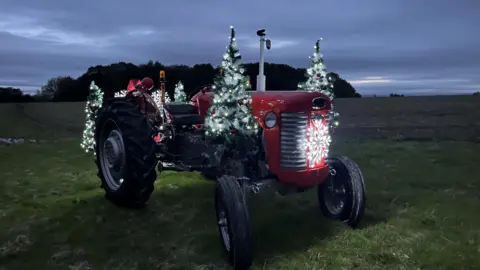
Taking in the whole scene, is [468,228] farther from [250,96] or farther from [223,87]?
[223,87]

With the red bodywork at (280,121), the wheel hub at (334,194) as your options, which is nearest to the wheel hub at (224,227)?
the red bodywork at (280,121)

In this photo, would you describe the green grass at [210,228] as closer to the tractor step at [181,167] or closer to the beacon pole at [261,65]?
the tractor step at [181,167]

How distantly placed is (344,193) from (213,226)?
2.06 m

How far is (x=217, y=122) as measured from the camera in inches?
245

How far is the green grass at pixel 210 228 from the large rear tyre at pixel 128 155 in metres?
0.32

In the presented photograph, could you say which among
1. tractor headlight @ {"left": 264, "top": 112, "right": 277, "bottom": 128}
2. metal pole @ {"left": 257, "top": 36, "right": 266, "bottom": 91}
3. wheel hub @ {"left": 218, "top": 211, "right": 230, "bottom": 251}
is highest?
metal pole @ {"left": 257, "top": 36, "right": 266, "bottom": 91}

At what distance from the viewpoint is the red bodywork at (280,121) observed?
5.77 m

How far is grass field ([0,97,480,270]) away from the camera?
5.28m


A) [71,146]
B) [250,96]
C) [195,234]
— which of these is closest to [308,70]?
[250,96]

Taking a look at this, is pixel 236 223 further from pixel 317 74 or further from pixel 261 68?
pixel 317 74

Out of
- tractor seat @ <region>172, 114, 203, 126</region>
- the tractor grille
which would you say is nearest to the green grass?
the tractor grille

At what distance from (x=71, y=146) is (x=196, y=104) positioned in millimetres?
9534

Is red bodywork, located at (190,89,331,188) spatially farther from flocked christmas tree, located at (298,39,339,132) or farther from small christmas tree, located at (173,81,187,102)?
small christmas tree, located at (173,81,187,102)

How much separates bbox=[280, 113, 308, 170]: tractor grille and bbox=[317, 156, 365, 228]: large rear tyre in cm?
88
